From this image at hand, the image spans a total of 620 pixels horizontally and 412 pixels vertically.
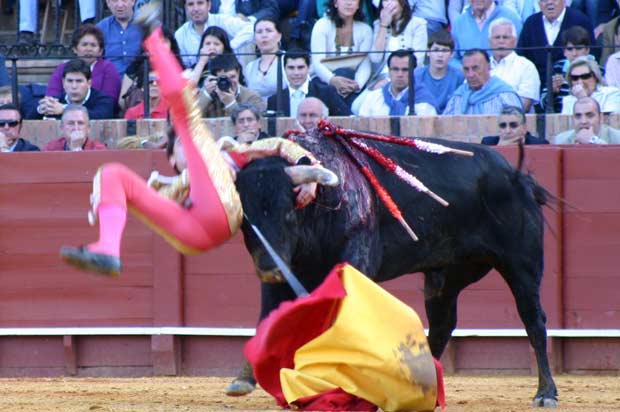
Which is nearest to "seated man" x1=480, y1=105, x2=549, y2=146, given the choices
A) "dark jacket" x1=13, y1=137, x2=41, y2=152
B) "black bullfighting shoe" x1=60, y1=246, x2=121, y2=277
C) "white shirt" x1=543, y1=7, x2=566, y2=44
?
"white shirt" x1=543, y1=7, x2=566, y2=44

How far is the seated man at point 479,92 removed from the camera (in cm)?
945

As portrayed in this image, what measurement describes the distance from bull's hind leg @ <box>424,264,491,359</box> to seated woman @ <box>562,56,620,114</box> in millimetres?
2105

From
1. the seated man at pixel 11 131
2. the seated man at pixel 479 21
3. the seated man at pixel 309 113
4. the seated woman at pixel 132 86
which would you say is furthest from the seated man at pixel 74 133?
the seated man at pixel 479 21

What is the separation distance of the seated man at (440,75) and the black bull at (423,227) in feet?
7.30

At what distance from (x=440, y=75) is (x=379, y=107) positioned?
1.57 ft

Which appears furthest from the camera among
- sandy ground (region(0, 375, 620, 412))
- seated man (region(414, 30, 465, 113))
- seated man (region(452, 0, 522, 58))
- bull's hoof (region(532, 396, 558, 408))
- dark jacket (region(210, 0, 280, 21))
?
dark jacket (region(210, 0, 280, 21))

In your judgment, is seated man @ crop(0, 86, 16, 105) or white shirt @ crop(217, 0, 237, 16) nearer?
seated man @ crop(0, 86, 16, 105)

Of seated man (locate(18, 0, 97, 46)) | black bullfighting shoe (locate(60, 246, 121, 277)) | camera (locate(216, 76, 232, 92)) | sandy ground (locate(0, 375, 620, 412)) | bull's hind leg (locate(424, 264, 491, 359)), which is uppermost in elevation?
seated man (locate(18, 0, 97, 46))

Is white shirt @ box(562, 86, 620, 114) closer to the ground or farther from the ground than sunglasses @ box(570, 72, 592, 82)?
closer to the ground

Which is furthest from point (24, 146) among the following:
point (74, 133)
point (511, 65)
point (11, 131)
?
point (511, 65)

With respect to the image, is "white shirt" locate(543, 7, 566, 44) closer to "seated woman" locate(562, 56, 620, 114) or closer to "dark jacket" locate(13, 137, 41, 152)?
"seated woman" locate(562, 56, 620, 114)

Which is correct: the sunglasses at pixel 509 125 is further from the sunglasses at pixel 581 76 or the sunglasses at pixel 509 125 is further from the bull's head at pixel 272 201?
the bull's head at pixel 272 201

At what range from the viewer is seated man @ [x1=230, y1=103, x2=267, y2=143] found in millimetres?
8891

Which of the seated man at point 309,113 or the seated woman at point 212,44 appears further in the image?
the seated woman at point 212,44
